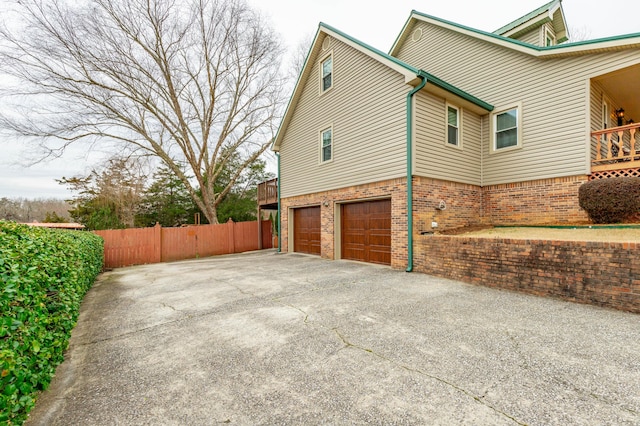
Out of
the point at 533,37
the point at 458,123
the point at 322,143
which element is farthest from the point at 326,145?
the point at 533,37

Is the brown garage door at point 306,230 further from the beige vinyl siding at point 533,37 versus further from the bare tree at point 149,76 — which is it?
the beige vinyl siding at point 533,37

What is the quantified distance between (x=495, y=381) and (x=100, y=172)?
24207 millimetres

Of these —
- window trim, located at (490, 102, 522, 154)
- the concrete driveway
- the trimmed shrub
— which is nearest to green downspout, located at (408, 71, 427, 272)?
the concrete driveway

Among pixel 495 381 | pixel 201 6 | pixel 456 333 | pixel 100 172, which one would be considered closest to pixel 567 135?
pixel 456 333

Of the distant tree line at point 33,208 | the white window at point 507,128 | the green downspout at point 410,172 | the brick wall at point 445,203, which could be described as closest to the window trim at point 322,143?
the green downspout at point 410,172

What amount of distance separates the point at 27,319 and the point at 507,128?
1143 centimetres

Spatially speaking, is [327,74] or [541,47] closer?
[541,47]

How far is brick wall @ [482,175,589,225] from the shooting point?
7.62 meters

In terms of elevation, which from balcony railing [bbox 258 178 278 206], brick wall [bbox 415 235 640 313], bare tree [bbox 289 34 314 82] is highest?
bare tree [bbox 289 34 314 82]

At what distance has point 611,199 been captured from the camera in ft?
20.8

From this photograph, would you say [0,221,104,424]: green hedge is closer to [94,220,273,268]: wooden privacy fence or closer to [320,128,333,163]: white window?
[320,128,333,163]: white window

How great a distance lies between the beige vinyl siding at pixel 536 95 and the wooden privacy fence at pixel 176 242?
39.1ft

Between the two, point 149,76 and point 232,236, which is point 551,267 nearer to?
point 232,236

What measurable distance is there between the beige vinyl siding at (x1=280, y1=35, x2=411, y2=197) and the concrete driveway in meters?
4.81
